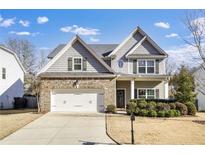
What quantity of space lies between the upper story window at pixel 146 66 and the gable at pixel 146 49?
29.9 inches

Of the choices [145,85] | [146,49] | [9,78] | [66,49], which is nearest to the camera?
[66,49]

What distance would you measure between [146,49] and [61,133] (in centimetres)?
1683

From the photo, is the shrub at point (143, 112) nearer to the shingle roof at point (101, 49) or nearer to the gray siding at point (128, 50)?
the gray siding at point (128, 50)

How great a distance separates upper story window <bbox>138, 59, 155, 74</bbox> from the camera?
3105 centimetres

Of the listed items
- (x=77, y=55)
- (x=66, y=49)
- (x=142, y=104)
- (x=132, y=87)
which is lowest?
(x=142, y=104)

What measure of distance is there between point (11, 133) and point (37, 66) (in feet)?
117

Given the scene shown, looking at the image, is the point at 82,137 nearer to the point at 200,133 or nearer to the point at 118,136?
the point at 118,136

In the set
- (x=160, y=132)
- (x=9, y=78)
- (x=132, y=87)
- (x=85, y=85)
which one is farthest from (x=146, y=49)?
(x=160, y=132)

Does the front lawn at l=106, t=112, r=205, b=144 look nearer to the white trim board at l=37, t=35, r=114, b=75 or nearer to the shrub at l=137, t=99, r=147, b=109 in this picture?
the shrub at l=137, t=99, r=147, b=109

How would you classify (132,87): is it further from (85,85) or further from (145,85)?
(85,85)

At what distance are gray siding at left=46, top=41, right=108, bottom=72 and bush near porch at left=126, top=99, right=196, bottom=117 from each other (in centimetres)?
410

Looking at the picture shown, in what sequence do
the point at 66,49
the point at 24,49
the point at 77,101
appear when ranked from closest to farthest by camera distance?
the point at 77,101 → the point at 66,49 → the point at 24,49

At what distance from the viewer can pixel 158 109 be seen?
24.9 metres

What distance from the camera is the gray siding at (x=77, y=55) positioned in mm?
27391
